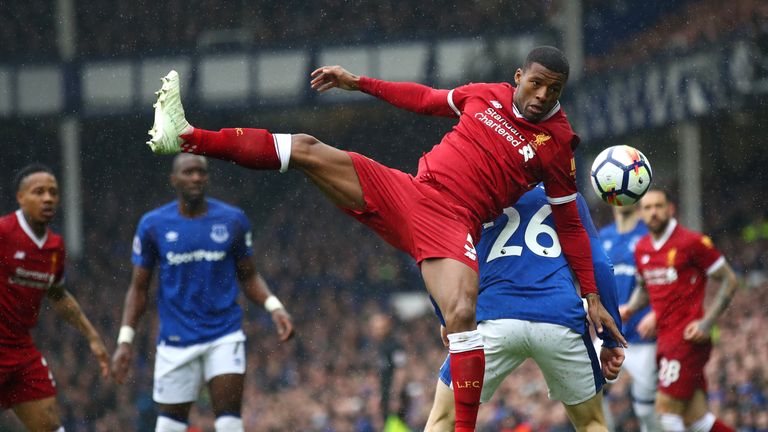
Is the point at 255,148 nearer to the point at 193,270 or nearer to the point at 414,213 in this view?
the point at 414,213

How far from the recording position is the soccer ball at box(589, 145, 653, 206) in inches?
224

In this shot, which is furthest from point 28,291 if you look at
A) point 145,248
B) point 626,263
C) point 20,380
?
point 626,263

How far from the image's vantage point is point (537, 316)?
5.37m

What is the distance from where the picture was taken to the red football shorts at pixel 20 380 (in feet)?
23.1

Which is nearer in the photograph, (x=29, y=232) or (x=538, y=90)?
(x=538, y=90)

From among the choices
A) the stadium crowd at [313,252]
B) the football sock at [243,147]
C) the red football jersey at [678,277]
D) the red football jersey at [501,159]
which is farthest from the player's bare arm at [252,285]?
the stadium crowd at [313,252]

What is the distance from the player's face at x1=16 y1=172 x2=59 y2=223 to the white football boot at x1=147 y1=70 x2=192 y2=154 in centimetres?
241

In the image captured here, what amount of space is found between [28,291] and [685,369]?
4.90 metres

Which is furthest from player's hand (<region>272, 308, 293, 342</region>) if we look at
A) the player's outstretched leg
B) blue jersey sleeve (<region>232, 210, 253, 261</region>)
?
the player's outstretched leg

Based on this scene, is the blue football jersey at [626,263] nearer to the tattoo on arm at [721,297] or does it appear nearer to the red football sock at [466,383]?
the tattoo on arm at [721,297]

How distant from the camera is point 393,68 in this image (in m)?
22.9

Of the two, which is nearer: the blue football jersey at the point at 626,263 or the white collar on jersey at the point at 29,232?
the white collar on jersey at the point at 29,232

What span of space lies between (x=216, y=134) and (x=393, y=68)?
1806 cm

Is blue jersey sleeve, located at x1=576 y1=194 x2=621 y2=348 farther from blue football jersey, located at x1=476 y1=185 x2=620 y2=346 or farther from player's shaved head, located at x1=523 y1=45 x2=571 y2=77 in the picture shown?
player's shaved head, located at x1=523 y1=45 x2=571 y2=77
